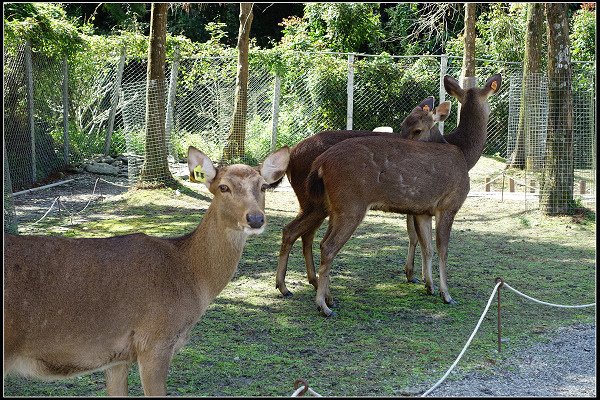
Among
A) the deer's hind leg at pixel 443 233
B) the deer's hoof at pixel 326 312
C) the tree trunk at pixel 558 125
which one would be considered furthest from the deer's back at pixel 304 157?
the tree trunk at pixel 558 125

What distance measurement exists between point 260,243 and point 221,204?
5432 millimetres

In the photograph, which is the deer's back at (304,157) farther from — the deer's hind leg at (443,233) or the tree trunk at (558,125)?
the tree trunk at (558,125)

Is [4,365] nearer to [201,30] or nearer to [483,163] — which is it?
[483,163]

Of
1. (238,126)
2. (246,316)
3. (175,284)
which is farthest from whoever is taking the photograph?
(238,126)

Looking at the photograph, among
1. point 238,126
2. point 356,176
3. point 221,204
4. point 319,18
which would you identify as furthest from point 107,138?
point 221,204

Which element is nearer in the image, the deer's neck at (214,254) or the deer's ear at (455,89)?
the deer's neck at (214,254)

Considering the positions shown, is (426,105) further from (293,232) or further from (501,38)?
(501,38)

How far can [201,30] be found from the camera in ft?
84.0

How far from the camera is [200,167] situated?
17.1 feet

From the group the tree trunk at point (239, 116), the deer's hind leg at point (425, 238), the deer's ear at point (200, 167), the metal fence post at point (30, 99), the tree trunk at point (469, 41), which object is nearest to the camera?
the deer's ear at point (200, 167)

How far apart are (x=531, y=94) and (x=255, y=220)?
34.4 ft

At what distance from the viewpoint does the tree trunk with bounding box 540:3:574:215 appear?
1246cm

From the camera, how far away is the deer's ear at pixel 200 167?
5152mm

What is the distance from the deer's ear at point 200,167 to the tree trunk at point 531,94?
9.79 meters
